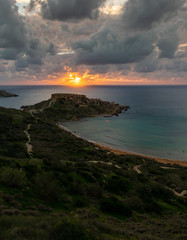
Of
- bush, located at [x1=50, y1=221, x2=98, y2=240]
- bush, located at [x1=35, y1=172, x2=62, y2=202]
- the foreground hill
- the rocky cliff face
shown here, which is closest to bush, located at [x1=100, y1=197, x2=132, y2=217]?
the foreground hill

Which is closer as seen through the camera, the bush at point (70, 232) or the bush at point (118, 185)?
the bush at point (70, 232)

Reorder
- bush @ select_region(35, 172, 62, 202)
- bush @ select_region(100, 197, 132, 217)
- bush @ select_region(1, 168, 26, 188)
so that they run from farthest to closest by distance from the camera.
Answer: bush @ select_region(100, 197, 132, 217), bush @ select_region(1, 168, 26, 188), bush @ select_region(35, 172, 62, 202)

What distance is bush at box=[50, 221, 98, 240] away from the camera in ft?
27.0

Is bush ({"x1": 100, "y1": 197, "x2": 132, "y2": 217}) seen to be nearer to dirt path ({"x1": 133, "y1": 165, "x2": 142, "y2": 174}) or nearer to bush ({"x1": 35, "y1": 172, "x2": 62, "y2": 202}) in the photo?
bush ({"x1": 35, "y1": 172, "x2": 62, "y2": 202})

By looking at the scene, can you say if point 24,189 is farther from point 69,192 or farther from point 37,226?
point 37,226

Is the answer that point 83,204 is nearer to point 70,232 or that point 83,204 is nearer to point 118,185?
point 70,232

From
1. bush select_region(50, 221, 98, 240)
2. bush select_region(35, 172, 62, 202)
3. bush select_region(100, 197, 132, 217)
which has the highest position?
bush select_region(50, 221, 98, 240)

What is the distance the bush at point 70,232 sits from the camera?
8.22 metres

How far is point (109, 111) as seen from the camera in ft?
447

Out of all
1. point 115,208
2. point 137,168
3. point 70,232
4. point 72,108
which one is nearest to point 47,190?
point 115,208

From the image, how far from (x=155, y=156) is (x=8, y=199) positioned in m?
47.4

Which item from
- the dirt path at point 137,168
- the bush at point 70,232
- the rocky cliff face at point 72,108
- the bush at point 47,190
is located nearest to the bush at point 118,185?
the bush at point 47,190

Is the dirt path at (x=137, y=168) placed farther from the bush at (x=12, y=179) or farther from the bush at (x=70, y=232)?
the bush at (x=70, y=232)

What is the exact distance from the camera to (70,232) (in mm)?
8383
